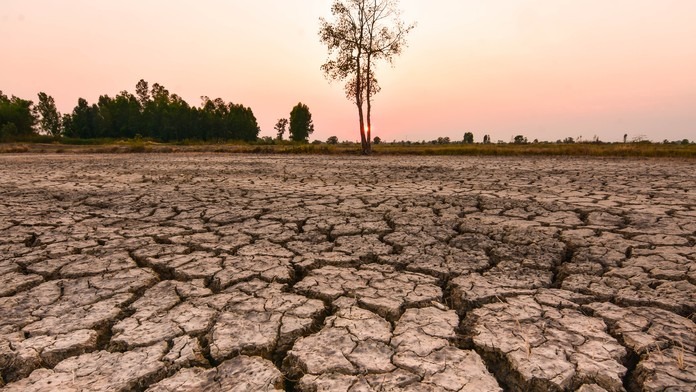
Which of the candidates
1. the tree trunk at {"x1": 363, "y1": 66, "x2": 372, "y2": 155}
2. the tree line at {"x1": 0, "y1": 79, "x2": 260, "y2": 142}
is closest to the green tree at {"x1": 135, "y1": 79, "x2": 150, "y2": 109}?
the tree line at {"x1": 0, "y1": 79, "x2": 260, "y2": 142}

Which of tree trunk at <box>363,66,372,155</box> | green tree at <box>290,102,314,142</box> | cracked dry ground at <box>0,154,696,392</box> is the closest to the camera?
cracked dry ground at <box>0,154,696,392</box>

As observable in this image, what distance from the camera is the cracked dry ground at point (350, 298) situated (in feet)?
5.19

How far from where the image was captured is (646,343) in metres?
1.74

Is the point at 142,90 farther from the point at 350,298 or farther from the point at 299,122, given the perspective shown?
the point at 350,298

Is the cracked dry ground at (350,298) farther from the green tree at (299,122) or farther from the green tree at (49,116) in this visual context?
the green tree at (49,116)

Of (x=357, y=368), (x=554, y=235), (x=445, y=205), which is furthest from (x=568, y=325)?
(x=445, y=205)

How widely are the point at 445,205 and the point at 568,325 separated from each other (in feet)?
9.84

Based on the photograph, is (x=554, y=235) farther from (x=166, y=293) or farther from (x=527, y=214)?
(x=166, y=293)

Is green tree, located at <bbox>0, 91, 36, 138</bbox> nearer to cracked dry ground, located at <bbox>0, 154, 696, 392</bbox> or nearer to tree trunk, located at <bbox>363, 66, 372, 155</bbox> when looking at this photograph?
tree trunk, located at <bbox>363, 66, 372, 155</bbox>

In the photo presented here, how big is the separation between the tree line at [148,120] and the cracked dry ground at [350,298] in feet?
167

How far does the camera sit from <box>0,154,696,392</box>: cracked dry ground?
1582 mm

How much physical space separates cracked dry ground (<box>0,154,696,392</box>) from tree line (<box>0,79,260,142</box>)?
167ft

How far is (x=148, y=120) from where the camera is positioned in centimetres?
5453

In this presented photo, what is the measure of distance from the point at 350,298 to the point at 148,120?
197ft
